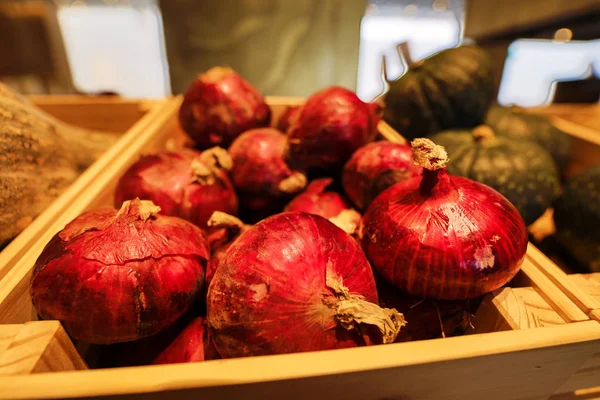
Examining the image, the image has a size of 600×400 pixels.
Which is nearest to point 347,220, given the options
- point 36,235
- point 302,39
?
point 36,235

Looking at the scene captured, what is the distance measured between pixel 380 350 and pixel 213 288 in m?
0.21

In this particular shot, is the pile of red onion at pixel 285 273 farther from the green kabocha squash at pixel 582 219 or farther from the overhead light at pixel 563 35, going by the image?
the overhead light at pixel 563 35

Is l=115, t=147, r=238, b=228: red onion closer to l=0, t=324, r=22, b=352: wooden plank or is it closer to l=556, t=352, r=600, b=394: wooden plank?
l=0, t=324, r=22, b=352: wooden plank

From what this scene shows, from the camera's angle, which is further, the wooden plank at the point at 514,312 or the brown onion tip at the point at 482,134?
the brown onion tip at the point at 482,134

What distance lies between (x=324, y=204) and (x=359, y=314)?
0.34m

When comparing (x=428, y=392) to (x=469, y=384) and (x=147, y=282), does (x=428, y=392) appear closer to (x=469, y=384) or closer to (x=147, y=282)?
(x=469, y=384)

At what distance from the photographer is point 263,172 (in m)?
0.77

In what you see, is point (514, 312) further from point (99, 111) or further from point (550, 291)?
point (99, 111)

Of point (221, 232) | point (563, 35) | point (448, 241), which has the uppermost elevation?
point (563, 35)

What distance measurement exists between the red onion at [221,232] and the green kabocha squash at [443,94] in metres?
0.65

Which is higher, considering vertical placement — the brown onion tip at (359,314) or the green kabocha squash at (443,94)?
the green kabocha squash at (443,94)

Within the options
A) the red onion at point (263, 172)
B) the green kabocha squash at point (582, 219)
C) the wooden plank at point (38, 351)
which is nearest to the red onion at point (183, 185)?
the red onion at point (263, 172)

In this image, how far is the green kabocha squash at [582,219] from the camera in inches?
33.0

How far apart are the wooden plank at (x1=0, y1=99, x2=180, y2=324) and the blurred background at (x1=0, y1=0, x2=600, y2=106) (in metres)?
0.85
